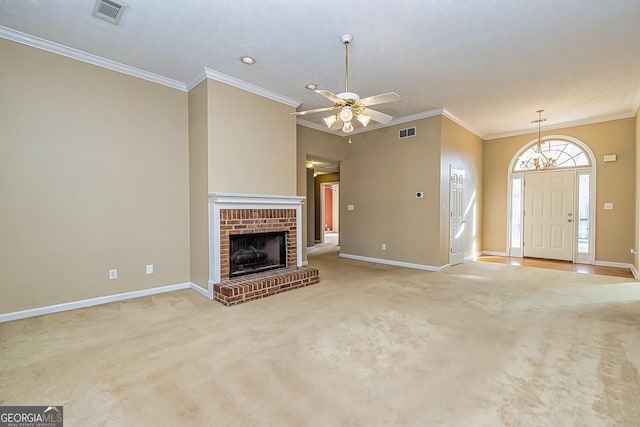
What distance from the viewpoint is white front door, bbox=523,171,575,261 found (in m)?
6.53

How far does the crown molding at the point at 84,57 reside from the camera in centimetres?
307

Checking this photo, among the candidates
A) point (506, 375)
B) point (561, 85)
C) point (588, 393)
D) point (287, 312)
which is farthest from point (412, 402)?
point (561, 85)

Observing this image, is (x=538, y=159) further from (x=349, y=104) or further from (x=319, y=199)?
(x=319, y=199)

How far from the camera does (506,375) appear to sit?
2.14 metres

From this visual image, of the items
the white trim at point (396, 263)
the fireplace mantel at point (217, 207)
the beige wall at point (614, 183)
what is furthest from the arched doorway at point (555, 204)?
the fireplace mantel at point (217, 207)

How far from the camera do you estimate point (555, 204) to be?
6695 millimetres

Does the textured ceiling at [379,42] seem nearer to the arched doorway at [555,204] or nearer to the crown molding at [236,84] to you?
the crown molding at [236,84]

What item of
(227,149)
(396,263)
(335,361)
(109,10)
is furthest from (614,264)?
(109,10)

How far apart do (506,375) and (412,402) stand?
2.73 ft

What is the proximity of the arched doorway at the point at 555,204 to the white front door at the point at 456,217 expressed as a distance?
183 centimetres

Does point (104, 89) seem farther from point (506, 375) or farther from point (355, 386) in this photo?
point (506, 375)

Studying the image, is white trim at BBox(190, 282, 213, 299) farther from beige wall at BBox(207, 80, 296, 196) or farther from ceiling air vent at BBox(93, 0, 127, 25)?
ceiling air vent at BBox(93, 0, 127, 25)

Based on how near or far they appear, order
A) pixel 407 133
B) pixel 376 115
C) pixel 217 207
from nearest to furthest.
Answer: pixel 376 115 < pixel 217 207 < pixel 407 133

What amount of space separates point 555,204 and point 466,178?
7.16 ft
